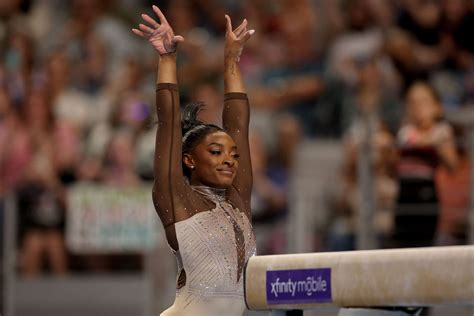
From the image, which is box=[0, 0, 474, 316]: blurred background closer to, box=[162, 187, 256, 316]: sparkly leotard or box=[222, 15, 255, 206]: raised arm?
box=[222, 15, 255, 206]: raised arm

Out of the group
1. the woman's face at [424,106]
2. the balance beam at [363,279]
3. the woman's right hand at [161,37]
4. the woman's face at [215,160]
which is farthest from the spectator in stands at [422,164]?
the balance beam at [363,279]

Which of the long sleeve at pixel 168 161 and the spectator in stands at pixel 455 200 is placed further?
the spectator in stands at pixel 455 200

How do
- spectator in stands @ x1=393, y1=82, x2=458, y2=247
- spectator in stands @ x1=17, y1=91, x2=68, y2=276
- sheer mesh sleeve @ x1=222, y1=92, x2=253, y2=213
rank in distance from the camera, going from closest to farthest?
1. sheer mesh sleeve @ x1=222, y1=92, x2=253, y2=213
2. spectator in stands @ x1=393, y1=82, x2=458, y2=247
3. spectator in stands @ x1=17, y1=91, x2=68, y2=276

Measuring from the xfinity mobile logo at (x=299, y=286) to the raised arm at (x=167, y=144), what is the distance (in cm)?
53

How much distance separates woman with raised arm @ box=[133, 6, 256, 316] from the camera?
4.22 meters

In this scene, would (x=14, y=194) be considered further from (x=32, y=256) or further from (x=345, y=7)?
(x=345, y=7)

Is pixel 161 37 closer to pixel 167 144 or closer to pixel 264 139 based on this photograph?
pixel 167 144

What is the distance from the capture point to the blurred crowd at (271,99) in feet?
24.7

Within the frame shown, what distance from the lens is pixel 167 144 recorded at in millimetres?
4219

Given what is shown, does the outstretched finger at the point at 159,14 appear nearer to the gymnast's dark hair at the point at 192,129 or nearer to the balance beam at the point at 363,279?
the gymnast's dark hair at the point at 192,129

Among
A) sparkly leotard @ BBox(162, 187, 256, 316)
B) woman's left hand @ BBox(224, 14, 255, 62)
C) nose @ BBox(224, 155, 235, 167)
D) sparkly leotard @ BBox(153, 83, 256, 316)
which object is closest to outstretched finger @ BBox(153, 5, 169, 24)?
sparkly leotard @ BBox(153, 83, 256, 316)

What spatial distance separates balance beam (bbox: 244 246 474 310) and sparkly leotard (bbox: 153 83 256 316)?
0.86 feet

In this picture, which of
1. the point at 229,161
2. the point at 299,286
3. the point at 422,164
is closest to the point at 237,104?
the point at 229,161

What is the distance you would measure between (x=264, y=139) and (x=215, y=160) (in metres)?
5.05
